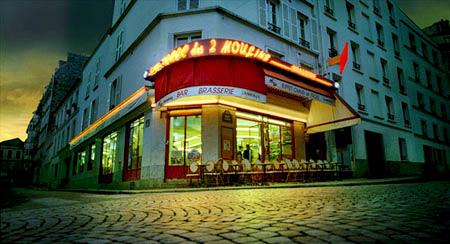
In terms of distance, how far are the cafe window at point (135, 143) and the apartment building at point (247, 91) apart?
0.33 feet

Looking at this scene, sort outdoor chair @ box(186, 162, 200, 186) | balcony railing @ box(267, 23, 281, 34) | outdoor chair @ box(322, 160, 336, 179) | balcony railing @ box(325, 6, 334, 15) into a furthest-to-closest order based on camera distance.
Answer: balcony railing @ box(325, 6, 334, 15)
balcony railing @ box(267, 23, 281, 34)
outdoor chair @ box(322, 160, 336, 179)
outdoor chair @ box(186, 162, 200, 186)

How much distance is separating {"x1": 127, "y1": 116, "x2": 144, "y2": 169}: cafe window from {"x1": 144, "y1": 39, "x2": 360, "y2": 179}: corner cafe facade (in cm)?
183

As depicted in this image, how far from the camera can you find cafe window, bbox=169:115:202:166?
445 inches

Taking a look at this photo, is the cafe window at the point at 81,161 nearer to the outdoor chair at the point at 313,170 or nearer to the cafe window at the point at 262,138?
the cafe window at the point at 262,138

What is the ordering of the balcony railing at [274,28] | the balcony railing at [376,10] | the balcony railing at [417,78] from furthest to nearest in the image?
the balcony railing at [417,78]
the balcony railing at [376,10]
the balcony railing at [274,28]

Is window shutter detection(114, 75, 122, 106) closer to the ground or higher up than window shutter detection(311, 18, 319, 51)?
closer to the ground

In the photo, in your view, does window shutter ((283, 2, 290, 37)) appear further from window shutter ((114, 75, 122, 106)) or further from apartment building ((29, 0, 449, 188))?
window shutter ((114, 75, 122, 106))

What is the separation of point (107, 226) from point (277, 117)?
11.5 meters

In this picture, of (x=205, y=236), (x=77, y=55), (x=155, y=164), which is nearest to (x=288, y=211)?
(x=205, y=236)

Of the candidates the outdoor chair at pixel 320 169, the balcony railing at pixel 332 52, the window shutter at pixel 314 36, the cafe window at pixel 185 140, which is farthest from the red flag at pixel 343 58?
the cafe window at pixel 185 140

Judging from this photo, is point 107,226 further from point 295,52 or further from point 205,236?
point 295,52

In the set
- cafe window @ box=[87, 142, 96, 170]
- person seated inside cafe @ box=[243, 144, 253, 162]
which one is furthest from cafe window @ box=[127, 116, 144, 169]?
cafe window @ box=[87, 142, 96, 170]

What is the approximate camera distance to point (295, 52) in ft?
47.4

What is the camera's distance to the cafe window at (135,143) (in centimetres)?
1272
